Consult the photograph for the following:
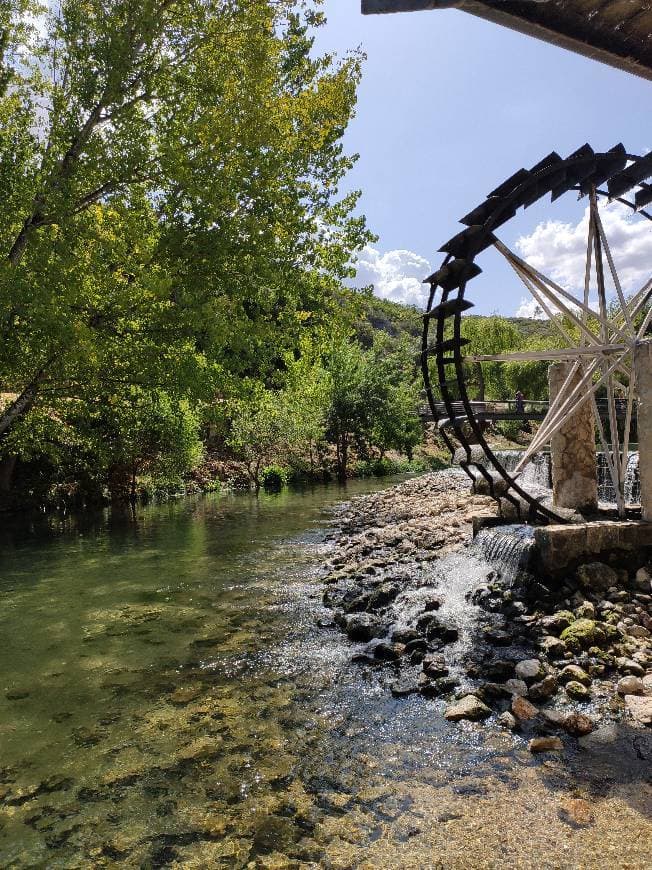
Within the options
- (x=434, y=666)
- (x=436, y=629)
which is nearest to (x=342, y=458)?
(x=436, y=629)

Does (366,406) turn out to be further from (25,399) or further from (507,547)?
(507,547)

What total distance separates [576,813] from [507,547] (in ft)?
16.5

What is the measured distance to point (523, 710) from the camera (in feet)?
15.5

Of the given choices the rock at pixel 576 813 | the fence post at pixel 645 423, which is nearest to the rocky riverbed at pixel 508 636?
the rock at pixel 576 813

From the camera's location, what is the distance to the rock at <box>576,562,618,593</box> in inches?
276

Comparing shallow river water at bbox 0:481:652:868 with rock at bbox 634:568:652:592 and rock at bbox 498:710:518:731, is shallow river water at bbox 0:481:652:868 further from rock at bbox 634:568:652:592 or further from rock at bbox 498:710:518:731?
rock at bbox 634:568:652:592

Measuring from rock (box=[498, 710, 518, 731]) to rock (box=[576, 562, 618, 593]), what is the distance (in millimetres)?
2907

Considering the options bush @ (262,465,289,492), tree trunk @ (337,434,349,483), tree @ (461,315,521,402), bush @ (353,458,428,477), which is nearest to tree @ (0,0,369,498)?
bush @ (262,465,289,492)

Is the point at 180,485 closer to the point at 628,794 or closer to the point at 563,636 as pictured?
the point at 563,636

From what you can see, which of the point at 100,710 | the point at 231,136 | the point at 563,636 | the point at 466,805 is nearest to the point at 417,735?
the point at 466,805

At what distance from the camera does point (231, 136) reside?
10.1m

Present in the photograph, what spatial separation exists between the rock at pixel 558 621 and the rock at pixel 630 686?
1.18 meters

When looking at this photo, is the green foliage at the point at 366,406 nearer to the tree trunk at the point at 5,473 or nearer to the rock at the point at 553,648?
the tree trunk at the point at 5,473

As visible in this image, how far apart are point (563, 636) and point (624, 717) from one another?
1364mm
